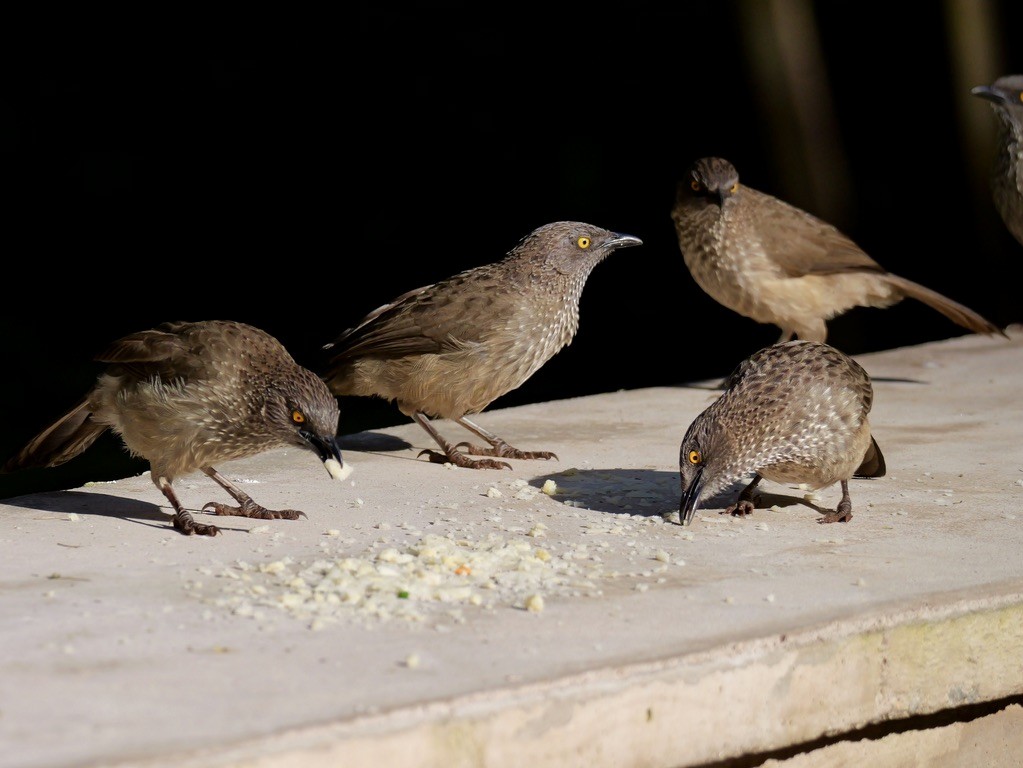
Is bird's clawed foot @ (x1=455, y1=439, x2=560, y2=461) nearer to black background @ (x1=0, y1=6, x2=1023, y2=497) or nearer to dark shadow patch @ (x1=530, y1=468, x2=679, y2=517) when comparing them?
dark shadow patch @ (x1=530, y1=468, x2=679, y2=517)

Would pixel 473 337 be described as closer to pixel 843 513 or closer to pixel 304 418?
pixel 304 418

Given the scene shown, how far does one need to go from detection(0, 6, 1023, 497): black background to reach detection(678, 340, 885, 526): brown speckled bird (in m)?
6.20

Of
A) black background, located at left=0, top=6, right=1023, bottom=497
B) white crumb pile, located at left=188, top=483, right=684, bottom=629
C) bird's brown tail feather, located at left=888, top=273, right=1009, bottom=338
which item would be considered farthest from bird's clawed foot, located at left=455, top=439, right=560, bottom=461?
black background, located at left=0, top=6, right=1023, bottom=497

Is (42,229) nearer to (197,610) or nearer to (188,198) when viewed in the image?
(188,198)

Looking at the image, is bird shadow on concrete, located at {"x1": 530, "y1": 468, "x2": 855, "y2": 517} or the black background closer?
bird shadow on concrete, located at {"x1": 530, "y1": 468, "x2": 855, "y2": 517}

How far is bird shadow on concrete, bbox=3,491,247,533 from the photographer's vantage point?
15.6ft

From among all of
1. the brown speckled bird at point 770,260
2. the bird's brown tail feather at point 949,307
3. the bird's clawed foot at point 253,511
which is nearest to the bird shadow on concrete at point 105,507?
the bird's clawed foot at point 253,511

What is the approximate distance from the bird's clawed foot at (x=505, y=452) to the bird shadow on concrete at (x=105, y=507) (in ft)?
4.46

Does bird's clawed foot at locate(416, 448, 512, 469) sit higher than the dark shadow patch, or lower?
higher

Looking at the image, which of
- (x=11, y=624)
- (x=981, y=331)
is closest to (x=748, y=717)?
(x=11, y=624)

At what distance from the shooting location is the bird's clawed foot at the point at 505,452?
230 inches

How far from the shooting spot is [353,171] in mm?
12477

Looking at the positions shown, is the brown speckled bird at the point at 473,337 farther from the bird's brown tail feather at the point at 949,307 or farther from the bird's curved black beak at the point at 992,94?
the bird's curved black beak at the point at 992,94

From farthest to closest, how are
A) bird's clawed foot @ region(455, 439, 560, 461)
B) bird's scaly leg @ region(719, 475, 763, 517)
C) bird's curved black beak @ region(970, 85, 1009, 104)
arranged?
1. bird's curved black beak @ region(970, 85, 1009, 104)
2. bird's clawed foot @ region(455, 439, 560, 461)
3. bird's scaly leg @ region(719, 475, 763, 517)
